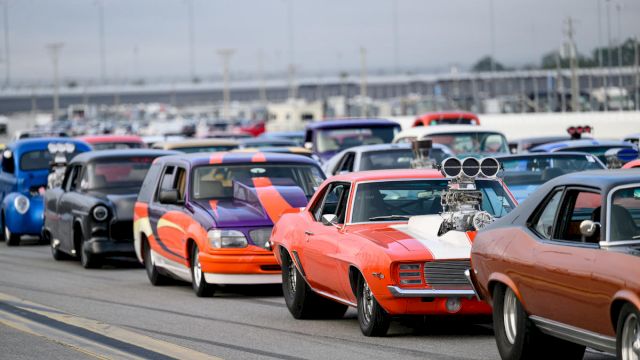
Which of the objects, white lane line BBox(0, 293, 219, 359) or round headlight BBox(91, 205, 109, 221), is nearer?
white lane line BBox(0, 293, 219, 359)

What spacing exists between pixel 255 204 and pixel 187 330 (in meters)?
3.30

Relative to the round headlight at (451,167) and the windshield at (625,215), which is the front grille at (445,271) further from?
the windshield at (625,215)

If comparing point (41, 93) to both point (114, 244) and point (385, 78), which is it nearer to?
point (385, 78)

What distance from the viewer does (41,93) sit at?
178 m

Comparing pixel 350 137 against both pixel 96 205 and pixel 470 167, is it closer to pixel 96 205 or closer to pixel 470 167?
pixel 96 205

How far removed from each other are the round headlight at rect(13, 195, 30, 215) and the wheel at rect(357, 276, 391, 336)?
14242 mm

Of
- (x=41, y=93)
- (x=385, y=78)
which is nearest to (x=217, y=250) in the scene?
(x=385, y=78)

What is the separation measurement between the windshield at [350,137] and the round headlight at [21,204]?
6.67 metres

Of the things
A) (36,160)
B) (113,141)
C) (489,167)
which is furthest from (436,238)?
(113,141)

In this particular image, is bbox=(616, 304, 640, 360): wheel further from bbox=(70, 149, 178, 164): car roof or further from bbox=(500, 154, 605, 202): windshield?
bbox=(70, 149, 178, 164): car roof

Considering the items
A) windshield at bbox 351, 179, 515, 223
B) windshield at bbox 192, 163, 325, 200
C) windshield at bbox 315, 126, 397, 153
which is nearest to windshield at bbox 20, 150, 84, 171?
windshield at bbox 315, 126, 397, 153

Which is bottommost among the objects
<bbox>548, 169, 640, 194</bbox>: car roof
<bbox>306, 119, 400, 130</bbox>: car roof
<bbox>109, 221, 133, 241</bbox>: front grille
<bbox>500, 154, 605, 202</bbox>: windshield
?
<bbox>109, 221, 133, 241</bbox>: front grille

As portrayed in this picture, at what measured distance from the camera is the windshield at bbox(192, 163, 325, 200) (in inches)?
613

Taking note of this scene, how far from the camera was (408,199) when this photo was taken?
12.0 meters
